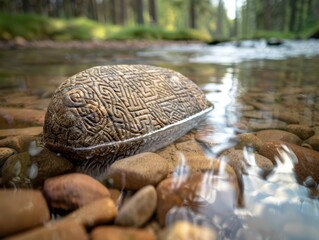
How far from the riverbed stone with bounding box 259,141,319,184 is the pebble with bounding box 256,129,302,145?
0.40ft

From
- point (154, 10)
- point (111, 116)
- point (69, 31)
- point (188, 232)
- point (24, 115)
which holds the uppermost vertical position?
point (154, 10)

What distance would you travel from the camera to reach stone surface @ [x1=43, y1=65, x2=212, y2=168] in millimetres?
2074

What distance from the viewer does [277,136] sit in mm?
2369

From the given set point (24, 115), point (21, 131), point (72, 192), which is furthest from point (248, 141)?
point (24, 115)

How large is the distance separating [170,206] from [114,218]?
28 centimetres

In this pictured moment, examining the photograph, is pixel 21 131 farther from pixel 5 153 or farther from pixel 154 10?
pixel 154 10

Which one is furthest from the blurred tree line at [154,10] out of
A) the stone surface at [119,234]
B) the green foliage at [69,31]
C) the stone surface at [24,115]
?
the stone surface at [119,234]

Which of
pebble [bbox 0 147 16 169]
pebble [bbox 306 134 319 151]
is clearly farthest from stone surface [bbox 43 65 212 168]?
pebble [bbox 306 134 319 151]

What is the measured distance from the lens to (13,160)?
1910 mm

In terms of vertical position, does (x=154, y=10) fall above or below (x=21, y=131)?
above

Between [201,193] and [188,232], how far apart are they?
0.31 meters

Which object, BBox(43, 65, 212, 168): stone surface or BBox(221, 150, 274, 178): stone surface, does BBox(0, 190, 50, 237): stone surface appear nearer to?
BBox(43, 65, 212, 168): stone surface

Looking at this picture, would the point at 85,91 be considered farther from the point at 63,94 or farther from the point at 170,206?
the point at 170,206

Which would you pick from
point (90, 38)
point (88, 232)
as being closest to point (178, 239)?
point (88, 232)
